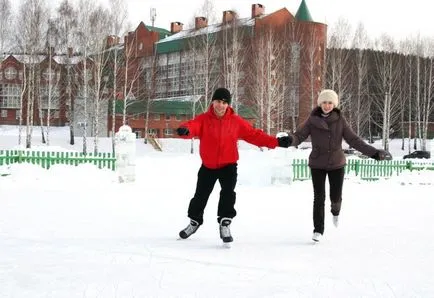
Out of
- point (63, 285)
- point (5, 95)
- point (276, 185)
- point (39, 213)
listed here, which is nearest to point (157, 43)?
point (5, 95)

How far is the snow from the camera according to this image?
2.82 m

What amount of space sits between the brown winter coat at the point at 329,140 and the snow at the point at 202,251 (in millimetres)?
745

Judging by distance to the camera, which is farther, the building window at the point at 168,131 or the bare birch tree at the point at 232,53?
the building window at the point at 168,131

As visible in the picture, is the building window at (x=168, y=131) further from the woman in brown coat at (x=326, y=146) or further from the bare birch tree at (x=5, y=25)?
the woman in brown coat at (x=326, y=146)


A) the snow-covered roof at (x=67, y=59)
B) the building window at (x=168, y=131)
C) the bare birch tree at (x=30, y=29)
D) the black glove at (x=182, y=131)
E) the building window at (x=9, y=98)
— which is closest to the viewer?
the black glove at (x=182, y=131)

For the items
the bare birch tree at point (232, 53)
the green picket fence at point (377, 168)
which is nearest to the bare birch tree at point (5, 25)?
the bare birch tree at point (232, 53)

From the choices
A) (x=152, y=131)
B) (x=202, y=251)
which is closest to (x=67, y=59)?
(x=152, y=131)

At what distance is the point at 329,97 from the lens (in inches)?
181

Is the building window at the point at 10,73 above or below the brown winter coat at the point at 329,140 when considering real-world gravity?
above

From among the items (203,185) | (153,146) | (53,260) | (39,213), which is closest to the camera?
(53,260)

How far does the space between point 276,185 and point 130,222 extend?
24.5 ft

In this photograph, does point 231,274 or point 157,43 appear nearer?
point 231,274

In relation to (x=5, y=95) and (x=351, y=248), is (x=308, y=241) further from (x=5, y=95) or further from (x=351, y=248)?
(x=5, y=95)

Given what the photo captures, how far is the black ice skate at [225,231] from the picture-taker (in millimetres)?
4203
